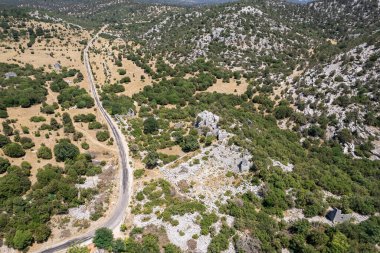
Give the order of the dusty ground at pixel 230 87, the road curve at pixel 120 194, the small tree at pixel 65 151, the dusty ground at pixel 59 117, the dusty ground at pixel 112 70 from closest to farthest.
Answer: the road curve at pixel 120 194, the dusty ground at pixel 59 117, the small tree at pixel 65 151, the dusty ground at pixel 230 87, the dusty ground at pixel 112 70

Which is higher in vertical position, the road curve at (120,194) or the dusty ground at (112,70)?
the road curve at (120,194)

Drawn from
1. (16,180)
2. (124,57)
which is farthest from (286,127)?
(124,57)

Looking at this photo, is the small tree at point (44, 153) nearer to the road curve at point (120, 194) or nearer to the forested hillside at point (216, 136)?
the forested hillside at point (216, 136)

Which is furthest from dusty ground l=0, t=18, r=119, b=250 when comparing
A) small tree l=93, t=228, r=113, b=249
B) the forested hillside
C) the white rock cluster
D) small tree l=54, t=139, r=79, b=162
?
the white rock cluster

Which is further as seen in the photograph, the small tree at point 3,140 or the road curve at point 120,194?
the small tree at point 3,140

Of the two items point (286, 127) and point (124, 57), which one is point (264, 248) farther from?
point (124, 57)

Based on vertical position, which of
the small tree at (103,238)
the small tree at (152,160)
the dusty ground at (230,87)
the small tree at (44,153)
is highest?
the small tree at (103,238)

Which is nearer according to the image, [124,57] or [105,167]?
[105,167]

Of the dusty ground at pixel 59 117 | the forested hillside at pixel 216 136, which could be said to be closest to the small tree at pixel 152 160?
the forested hillside at pixel 216 136
